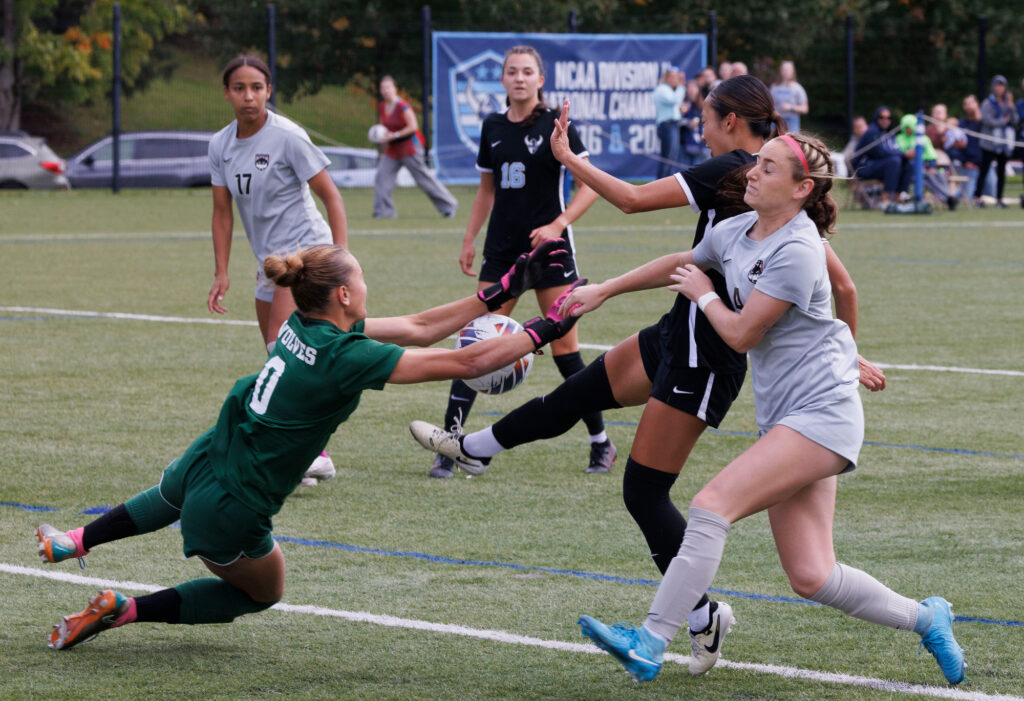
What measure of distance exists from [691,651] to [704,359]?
3.09 ft

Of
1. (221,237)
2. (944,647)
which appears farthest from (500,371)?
(221,237)

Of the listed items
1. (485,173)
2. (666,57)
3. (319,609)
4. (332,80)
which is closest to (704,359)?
(319,609)

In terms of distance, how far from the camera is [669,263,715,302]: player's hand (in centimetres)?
451

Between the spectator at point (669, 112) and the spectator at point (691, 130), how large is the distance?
136mm

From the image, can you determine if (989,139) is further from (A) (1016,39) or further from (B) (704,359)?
(B) (704,359)

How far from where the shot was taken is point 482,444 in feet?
18.9

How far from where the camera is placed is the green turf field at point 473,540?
4.66 m

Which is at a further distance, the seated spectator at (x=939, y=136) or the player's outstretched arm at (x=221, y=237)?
the seated spectator at (x=939, y=136)

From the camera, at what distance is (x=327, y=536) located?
6.38 meters

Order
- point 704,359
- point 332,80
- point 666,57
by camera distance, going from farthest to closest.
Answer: point 332,80 → point 666,57 → point 704,359

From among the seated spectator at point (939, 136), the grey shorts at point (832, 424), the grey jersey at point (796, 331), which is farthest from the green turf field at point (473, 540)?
the seated spectator at point (939, 136)

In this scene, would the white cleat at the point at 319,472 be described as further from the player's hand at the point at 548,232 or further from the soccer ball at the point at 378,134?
the soccer ball at the point at 378,134

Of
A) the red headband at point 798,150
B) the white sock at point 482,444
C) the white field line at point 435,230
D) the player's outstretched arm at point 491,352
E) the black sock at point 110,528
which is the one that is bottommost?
the white field line at point 435,230

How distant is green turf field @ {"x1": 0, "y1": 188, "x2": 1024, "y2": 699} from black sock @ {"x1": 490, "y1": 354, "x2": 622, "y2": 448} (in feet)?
1.81
